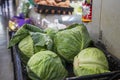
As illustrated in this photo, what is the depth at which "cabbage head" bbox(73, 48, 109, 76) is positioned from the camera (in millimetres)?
909

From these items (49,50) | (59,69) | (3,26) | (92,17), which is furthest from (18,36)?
(3,26)

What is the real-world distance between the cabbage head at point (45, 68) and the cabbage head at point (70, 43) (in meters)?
0.10

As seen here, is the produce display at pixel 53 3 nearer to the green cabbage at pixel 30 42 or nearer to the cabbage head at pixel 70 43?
the green cabbage at pixel 30 42

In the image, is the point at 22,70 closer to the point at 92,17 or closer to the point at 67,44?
the point at 67,44

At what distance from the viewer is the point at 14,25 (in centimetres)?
302

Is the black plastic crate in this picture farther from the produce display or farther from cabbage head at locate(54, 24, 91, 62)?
the produce display

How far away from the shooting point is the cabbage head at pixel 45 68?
3.09 feet

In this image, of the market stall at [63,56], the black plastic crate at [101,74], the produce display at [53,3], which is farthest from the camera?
the produce display at [53,3]

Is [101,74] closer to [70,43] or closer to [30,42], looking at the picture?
[70,43]

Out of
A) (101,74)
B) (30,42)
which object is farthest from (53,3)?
(101,74)

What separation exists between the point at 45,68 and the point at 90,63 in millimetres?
208

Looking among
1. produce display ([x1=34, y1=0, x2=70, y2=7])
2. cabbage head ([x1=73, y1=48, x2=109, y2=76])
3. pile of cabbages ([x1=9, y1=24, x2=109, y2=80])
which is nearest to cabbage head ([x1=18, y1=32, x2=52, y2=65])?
pile of cabbages ([x1=9, y1=24, x2=109, y2=80])

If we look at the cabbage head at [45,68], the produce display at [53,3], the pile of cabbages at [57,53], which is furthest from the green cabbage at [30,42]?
the produce display at [53,3]

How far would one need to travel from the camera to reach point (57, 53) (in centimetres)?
111
